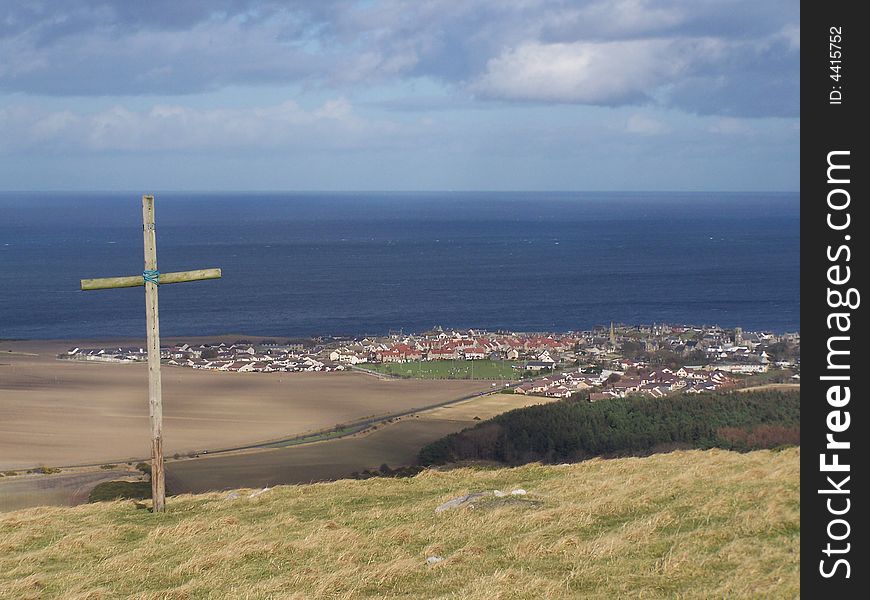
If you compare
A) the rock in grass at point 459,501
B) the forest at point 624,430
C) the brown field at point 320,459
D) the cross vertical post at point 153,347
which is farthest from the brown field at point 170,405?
the rock in grass at point 459,501

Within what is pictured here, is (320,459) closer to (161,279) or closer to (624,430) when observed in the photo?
(624,430)

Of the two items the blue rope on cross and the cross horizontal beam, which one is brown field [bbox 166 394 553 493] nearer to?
the cross horizontal beam

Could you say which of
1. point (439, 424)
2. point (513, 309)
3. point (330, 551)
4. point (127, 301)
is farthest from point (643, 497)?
point (127, 301)

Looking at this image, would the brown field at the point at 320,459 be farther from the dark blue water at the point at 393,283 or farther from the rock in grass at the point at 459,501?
the dark blue water at the point at 393,283

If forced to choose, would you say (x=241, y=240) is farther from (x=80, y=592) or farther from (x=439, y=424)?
(x=80, y=592)

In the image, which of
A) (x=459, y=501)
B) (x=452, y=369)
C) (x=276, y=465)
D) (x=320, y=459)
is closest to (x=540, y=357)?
(x=452, y=369)

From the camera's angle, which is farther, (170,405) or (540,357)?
(540,357)
